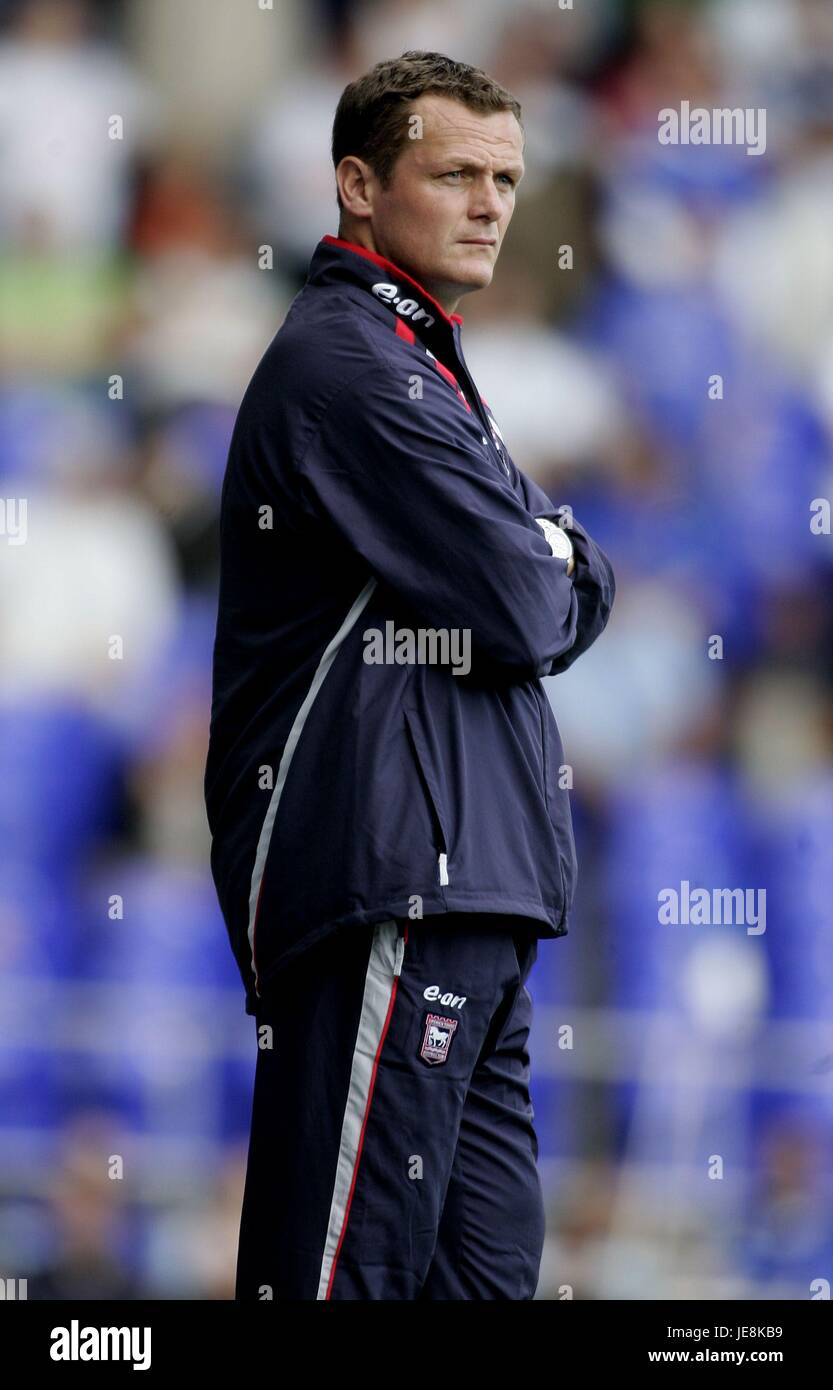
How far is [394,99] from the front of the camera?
2303 millimetres

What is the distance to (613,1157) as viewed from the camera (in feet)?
12.6

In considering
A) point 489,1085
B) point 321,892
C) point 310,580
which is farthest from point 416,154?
point 489,1085

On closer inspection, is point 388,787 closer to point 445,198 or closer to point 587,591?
point 587,591

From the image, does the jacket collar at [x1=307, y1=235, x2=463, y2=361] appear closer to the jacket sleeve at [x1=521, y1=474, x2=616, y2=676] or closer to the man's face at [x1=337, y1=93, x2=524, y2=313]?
the man's face at [x1=337, y1=93, x2=524, y2=313]

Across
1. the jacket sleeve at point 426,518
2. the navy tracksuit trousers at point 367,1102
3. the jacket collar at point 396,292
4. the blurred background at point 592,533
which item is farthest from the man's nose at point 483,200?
the blurred background at point 592,533

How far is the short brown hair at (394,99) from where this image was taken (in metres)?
2.29

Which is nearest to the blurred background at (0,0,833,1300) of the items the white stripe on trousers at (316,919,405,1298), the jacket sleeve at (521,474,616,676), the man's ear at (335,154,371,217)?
the jacket sleeve at (521,474,616,676)

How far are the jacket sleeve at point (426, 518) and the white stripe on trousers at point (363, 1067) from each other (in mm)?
316

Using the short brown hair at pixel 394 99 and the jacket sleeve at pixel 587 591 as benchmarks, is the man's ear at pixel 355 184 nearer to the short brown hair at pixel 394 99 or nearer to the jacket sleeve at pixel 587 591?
the short brown hair at pixel 394 99

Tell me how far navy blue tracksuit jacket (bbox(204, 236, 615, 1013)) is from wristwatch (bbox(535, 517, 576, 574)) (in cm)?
4

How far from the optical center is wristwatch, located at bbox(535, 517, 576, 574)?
224 cm

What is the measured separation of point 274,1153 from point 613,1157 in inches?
73.3

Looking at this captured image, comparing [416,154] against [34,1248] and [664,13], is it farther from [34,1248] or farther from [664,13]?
[34,1248]

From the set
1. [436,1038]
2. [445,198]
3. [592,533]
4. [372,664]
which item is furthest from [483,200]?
[592,533]
